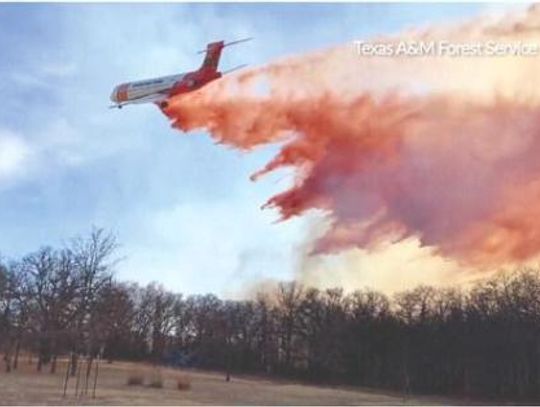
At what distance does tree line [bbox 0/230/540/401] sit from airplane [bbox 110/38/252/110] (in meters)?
21.9

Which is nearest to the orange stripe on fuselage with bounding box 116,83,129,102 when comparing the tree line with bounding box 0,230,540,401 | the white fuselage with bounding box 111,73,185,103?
the white fuselage with bounding box 111,73,185,103

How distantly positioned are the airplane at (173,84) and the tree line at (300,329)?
2190 cm

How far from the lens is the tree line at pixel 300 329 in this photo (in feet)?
279

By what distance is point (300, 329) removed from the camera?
12812cm

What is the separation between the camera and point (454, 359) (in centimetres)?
9900

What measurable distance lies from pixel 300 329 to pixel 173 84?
84.9 m

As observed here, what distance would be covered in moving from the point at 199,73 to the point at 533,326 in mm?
64763

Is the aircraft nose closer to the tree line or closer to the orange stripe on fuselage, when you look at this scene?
the orange stripe on fuselage

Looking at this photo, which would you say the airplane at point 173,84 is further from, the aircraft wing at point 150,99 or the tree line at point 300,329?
the tree line at point 300,329

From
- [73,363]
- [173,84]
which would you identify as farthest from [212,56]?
[73,363]

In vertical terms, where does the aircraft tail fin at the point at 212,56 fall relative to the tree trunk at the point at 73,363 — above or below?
above

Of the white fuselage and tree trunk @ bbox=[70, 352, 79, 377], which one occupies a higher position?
the white fuselage

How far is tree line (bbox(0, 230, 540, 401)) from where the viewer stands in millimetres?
85000

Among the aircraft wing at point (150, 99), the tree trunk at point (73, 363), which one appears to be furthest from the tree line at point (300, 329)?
the aircraft wing at point (150, 99)
